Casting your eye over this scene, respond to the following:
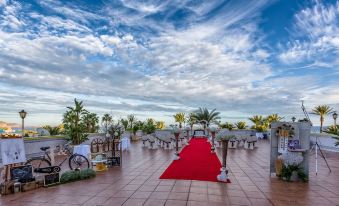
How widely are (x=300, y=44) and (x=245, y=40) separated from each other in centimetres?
273

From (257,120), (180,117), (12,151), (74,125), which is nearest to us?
(12,151)

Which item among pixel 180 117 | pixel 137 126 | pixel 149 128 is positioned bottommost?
pixel 149 128

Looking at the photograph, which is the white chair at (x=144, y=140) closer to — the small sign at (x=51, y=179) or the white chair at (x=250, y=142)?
the white chair at (x=250, y=142)

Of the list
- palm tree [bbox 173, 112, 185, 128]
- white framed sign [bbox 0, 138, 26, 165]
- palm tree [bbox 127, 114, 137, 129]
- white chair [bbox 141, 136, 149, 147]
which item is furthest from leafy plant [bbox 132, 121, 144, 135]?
white framed sign [bbox 0, 138, 26, 165]

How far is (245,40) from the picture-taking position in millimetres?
13617

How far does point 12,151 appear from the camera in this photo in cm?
646

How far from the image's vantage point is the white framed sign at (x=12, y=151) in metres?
6.23

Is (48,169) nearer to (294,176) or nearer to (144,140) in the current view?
(294,176)

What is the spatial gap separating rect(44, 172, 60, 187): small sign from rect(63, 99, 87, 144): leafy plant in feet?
22.8

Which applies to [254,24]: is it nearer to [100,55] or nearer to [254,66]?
[254,66]

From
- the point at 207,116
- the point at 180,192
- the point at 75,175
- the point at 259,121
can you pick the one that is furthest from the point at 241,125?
the point at 180,192

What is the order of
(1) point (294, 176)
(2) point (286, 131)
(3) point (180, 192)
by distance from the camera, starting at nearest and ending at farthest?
(3) point (180, 192)
(1) point (294, 176)
(2) point (286, 131)

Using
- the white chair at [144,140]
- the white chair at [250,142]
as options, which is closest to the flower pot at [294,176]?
the white chair at [250,142]

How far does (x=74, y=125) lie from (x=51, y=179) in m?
7.14
